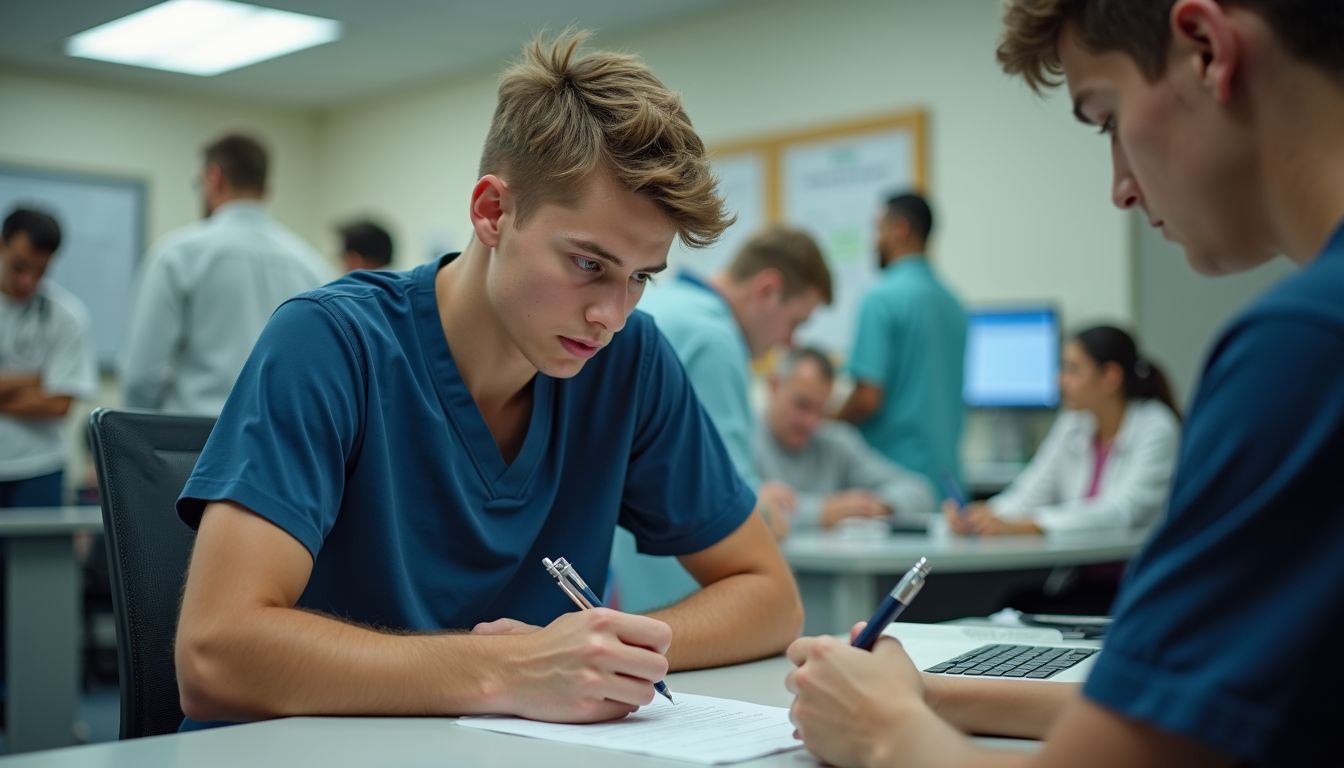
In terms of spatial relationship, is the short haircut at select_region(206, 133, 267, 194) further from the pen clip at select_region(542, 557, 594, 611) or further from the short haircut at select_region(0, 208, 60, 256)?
the pen clip at select_region(542, 557, 594, 611)

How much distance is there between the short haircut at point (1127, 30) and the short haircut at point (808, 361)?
9.11ft

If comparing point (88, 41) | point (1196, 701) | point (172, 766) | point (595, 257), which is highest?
point (88, 41)

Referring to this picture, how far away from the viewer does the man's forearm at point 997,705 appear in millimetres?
993

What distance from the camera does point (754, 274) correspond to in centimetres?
279

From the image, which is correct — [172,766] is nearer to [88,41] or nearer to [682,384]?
[682,384]

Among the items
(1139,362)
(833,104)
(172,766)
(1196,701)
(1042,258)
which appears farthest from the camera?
(833,104)

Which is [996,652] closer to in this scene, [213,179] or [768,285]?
Answer: [768,285]

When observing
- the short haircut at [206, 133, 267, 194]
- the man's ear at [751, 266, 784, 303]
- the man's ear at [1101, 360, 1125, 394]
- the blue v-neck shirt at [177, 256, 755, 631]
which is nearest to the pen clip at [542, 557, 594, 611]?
the blue v-neck shirt at [177, 256, 755, 631]

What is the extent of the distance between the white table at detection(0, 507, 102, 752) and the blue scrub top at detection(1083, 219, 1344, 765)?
3.14m

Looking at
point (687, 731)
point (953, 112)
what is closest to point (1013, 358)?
point (953, 112)

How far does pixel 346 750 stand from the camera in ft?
3.06

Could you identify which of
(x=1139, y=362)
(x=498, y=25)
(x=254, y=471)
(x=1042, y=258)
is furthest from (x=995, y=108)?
(x=254, y=471)

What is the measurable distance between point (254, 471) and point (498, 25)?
5206 millimetres

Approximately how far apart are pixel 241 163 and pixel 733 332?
1.98 m
